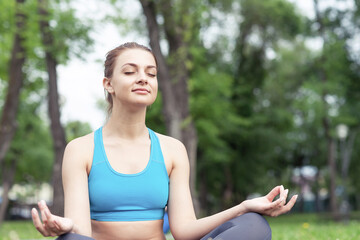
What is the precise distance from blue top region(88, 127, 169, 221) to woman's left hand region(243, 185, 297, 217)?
1.88 feet

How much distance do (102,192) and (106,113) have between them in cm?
71

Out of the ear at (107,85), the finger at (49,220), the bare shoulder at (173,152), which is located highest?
the ear at (107,85)

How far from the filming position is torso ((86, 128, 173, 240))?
2.93 metres

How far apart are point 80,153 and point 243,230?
1047 mm

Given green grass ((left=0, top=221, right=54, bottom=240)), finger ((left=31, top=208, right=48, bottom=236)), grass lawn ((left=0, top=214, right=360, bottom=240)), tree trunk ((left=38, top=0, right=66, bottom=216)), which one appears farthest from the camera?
tree trunk ((left=38, top=0, right=66, bottom=216))

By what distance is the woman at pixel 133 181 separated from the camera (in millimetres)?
2775

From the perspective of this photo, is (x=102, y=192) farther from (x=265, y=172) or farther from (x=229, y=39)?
(x=265, y=172)

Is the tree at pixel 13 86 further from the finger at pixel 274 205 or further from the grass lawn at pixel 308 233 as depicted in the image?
the finger at pixel 274 205

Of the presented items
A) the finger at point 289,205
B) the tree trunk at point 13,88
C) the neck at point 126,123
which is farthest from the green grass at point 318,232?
the tree trunk at point 13,88

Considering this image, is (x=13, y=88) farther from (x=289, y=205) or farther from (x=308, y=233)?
(x=289, y=205)

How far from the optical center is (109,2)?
48.8 feet

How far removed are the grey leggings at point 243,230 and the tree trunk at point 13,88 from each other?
1211cm

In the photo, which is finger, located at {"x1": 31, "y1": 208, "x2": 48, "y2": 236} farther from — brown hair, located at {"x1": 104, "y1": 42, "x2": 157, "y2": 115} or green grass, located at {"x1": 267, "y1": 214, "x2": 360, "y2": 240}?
green grass, located at {"x1": 267, "y1": 214, "x2": 360, "y2": 240}

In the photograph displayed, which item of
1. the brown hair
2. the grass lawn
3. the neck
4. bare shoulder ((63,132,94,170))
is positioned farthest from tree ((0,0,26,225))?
bare shoulder ((63,132,94,170))
